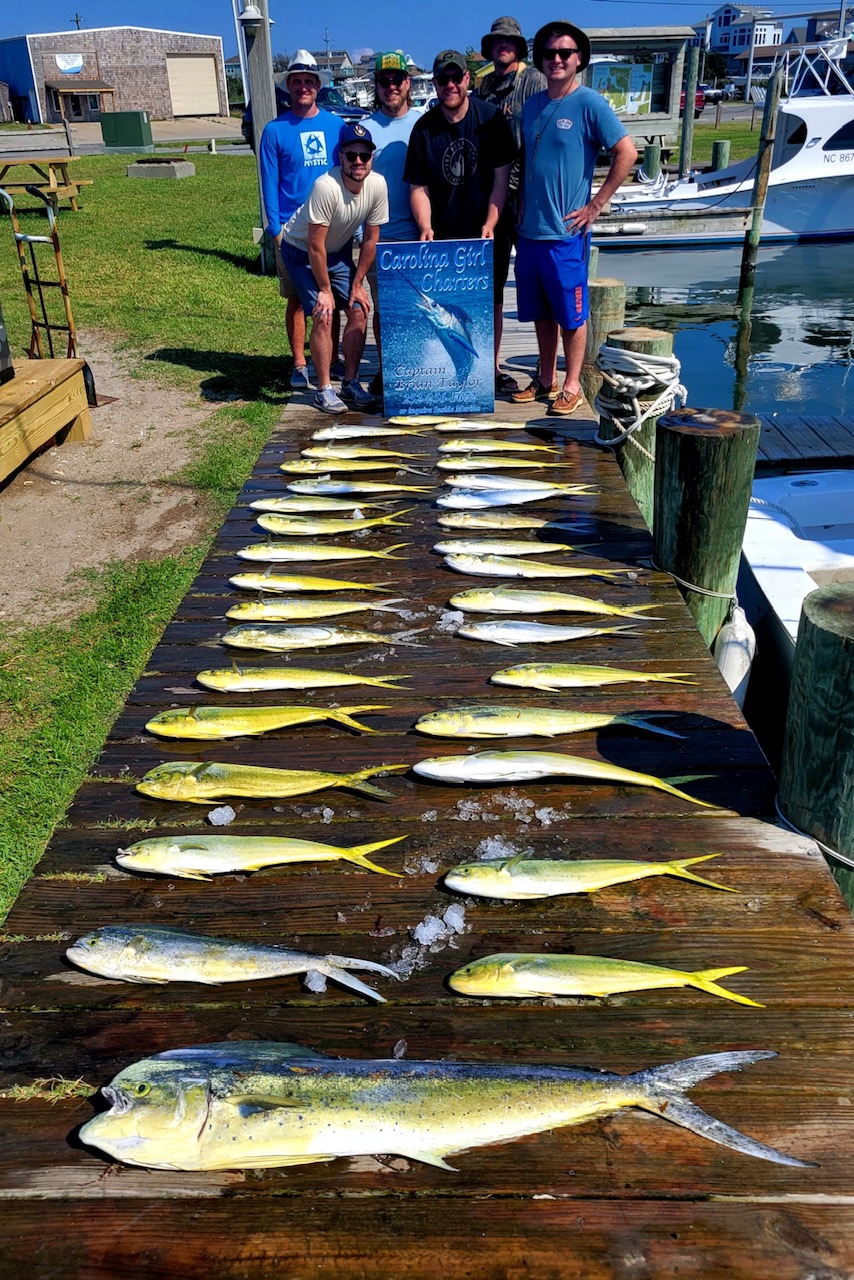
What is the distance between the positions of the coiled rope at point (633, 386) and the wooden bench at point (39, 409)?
14.3 feet

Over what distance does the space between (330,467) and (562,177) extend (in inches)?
87.2

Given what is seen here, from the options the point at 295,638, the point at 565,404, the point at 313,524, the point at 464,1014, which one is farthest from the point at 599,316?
the point at 464,1014

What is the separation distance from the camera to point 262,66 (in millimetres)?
12609

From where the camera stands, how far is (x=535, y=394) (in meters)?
7.07

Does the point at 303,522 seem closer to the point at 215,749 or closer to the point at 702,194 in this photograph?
the point at 215,749

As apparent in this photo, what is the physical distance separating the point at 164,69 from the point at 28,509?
207 feet

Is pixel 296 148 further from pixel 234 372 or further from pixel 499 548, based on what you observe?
pixel 499 548

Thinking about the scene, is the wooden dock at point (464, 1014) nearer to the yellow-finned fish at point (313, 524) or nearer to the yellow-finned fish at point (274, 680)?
the yellow-finned fish at point (274, 680)

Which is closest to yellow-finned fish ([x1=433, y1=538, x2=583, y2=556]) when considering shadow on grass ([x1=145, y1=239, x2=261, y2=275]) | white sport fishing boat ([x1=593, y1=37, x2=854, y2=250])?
shadow on grass ([x1=145, y1=239, x2=261, y2=275])

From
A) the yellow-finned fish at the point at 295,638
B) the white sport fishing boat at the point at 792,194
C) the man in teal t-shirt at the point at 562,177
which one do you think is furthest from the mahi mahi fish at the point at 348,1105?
the white sport fishing boat at the point at 792,194

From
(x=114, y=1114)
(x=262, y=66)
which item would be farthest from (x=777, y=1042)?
(x=262, y=66)

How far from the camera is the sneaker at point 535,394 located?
22.7ft

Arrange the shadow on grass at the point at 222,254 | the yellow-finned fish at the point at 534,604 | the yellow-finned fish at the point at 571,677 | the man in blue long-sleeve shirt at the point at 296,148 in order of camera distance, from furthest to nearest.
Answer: the shadow on grass at the point at 222,254 → the man in blue long-sleeve shirt at the point at 296,148 → the yellow-finned fish at the point at 534,604 → the yellow-finned fish at the point at 571,677

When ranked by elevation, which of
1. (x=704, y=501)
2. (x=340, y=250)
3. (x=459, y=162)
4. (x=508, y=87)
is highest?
(x=508, y=87)
